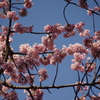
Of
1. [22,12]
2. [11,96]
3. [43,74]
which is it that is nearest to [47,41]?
[43,74]

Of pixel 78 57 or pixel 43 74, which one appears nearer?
pixel 43 74

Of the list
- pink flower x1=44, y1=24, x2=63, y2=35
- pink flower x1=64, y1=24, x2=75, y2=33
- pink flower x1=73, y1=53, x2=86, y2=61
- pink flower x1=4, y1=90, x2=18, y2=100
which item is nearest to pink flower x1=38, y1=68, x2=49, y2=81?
pink flower x1=4, y1=90, x2=18, y2=100

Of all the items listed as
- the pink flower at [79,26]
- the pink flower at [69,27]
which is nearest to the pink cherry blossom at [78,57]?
the pink flower at [69,27]

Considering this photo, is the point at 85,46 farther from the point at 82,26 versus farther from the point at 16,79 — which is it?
the point at 16,79

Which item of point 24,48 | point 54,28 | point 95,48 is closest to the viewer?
point 95,48

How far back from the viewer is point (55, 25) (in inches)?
201

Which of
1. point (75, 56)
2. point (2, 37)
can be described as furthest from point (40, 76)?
point (2, 37)

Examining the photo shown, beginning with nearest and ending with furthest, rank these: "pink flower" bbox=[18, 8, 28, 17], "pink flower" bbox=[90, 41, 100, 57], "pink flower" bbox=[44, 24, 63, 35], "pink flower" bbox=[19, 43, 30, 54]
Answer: "pink flower" bbox=[90, 41, 100, 57] < "pink flower" bbox=[44, 24, 63, 35] < "pink flower" bbox=[19, 43, 30, 54] < "pink flower" bbox=[18, 8, 28, 17]

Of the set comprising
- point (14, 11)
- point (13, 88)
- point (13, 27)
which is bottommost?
point (13, 88)

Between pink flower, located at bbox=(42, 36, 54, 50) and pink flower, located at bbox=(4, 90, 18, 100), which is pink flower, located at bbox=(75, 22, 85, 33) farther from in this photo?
pink flower, located at bbox=(4, 90, 18, 100)

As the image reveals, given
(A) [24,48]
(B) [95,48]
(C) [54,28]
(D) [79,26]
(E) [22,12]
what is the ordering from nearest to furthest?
(B) [95,48], (C) [54,28], (A) [24,48], (E) [22,12], (D) [79,26]

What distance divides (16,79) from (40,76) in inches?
32.4

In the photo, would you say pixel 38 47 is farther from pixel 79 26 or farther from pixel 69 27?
pixel 79 26

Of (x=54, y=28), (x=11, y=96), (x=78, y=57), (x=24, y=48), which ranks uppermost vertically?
(x=54, y=28)
